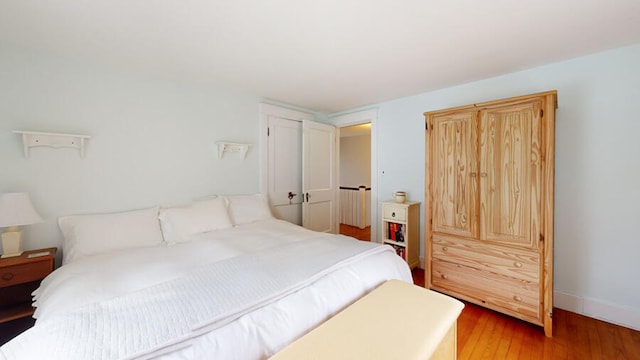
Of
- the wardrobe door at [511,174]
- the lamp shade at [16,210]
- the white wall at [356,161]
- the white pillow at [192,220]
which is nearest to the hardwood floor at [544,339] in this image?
the wardrobe door at [511,174]

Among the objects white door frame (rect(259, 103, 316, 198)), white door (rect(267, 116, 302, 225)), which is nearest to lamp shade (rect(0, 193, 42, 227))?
white door frame (rect(259, 103, 316, 198))

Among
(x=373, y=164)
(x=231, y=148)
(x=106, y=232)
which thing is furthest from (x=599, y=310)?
(x=106, y=232)

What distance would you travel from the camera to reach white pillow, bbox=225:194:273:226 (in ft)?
8.79

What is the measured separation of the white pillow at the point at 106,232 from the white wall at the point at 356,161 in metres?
4.60

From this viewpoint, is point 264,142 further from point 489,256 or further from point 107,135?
point 489,256

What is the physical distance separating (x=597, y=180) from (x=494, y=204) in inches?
32.5

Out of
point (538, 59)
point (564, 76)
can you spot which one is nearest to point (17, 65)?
point (538, 59)

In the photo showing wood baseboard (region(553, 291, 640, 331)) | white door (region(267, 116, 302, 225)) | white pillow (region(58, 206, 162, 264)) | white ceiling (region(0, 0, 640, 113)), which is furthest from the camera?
white door (region(267, 116, 302, 225))

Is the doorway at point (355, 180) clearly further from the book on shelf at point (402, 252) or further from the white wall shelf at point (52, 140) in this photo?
the white wall shelf at point (52, 140)

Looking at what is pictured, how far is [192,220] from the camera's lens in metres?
2.25

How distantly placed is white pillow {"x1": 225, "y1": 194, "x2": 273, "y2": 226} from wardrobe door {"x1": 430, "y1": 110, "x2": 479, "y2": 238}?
1.84 m

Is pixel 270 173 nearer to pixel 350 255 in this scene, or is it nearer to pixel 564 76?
pixel 350 255

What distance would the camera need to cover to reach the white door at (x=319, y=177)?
3.49 meters

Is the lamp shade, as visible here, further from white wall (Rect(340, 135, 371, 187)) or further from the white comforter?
white wall (Rect(340, 135, 371, 187))
